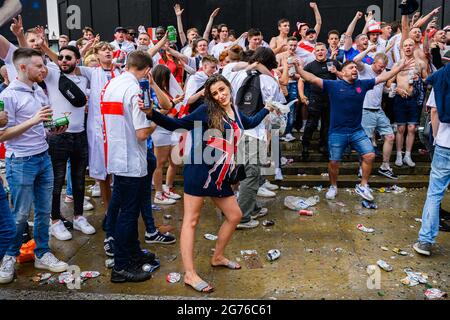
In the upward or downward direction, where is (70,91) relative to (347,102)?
upward

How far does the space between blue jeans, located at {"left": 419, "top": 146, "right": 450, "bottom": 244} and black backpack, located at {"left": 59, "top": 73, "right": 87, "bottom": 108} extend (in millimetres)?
3974

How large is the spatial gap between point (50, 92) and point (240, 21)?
28.0 feet

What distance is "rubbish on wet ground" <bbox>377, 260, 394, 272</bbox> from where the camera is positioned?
447cm

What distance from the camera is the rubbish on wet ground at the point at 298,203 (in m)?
6.29

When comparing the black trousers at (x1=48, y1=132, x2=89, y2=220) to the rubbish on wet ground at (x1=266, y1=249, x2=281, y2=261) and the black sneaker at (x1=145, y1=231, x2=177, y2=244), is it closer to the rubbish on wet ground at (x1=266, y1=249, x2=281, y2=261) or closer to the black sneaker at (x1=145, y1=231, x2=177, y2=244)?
the black sneaker at (x1=145, y1=231, x2=177, y2=244)

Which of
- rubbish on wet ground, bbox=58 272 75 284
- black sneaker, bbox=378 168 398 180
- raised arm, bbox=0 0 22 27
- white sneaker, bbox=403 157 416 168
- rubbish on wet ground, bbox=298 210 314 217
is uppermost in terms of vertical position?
raised arm, bbox=0 0 22 27

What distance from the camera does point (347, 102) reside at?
21.0 ft

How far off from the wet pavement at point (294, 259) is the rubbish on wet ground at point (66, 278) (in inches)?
3.0

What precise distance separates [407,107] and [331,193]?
2.13 m

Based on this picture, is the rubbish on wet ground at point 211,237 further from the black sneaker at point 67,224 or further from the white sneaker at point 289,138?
the white sneaker at point 289,138

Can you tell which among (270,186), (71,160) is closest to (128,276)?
(71,160)

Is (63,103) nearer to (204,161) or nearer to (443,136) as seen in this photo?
(204,161)

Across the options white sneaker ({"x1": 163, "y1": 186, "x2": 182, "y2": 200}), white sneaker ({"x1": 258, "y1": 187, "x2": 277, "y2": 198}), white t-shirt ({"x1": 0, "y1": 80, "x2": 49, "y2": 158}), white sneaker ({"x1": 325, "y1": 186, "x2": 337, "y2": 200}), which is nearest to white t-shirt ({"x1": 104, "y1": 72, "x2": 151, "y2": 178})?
white t-shirt ({"x1": 0, "y1": 80, "x2": 49, "y2": 158})

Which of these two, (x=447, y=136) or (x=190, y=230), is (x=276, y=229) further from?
(x=447, y=136)
